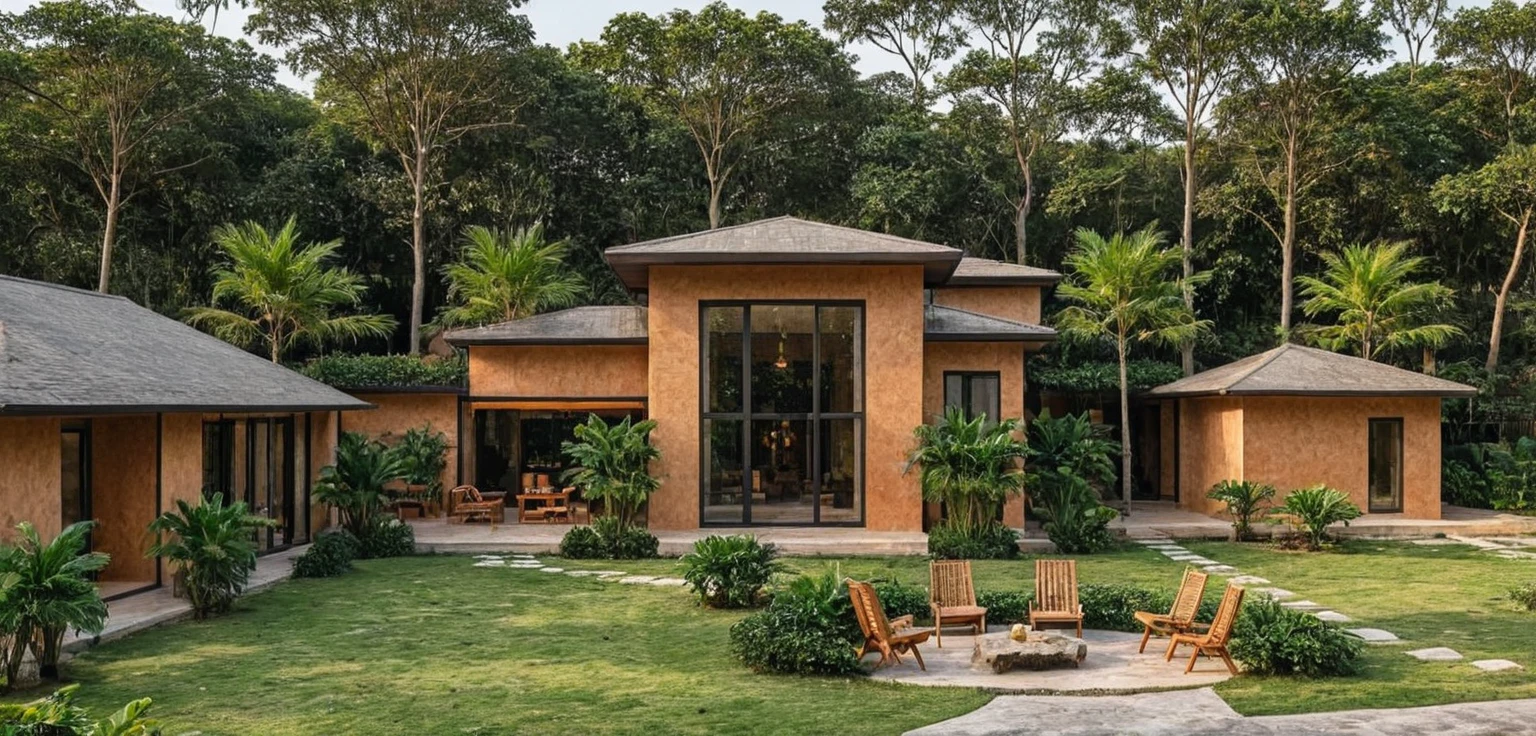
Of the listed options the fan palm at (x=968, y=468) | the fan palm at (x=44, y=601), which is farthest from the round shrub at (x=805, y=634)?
the fan palm at (x=968, y=468)

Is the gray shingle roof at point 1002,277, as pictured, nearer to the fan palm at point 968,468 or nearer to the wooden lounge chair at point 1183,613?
the fan palm at point 968,468

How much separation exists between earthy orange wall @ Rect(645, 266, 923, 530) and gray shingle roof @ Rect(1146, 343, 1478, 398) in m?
6.63

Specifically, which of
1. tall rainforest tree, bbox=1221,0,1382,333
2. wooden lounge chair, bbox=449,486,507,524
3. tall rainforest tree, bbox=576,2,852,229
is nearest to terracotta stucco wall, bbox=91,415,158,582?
wooden lounge chair, bbox=449,486,507,524

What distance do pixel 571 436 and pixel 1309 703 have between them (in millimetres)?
18450

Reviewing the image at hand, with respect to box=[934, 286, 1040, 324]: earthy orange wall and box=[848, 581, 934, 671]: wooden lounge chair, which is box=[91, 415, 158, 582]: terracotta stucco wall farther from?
box=[934, 286, 1040, 324]: earthy orange wall

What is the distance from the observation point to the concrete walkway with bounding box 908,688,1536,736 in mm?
7797

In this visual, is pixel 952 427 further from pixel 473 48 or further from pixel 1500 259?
pixel 1500 259

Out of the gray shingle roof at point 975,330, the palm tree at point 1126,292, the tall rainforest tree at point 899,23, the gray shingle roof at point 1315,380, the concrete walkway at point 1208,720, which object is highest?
the tall rainforest tree at point 899,23

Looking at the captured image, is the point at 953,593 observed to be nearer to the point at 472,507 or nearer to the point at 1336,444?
the point at 472,507

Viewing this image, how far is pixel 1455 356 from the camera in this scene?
33.2m

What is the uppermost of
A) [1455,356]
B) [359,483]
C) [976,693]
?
[1455,356]

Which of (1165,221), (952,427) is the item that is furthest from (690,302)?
(1165,221)

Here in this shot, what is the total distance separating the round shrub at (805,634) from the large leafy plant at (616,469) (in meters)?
7.59

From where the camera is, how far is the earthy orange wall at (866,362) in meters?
19.6
